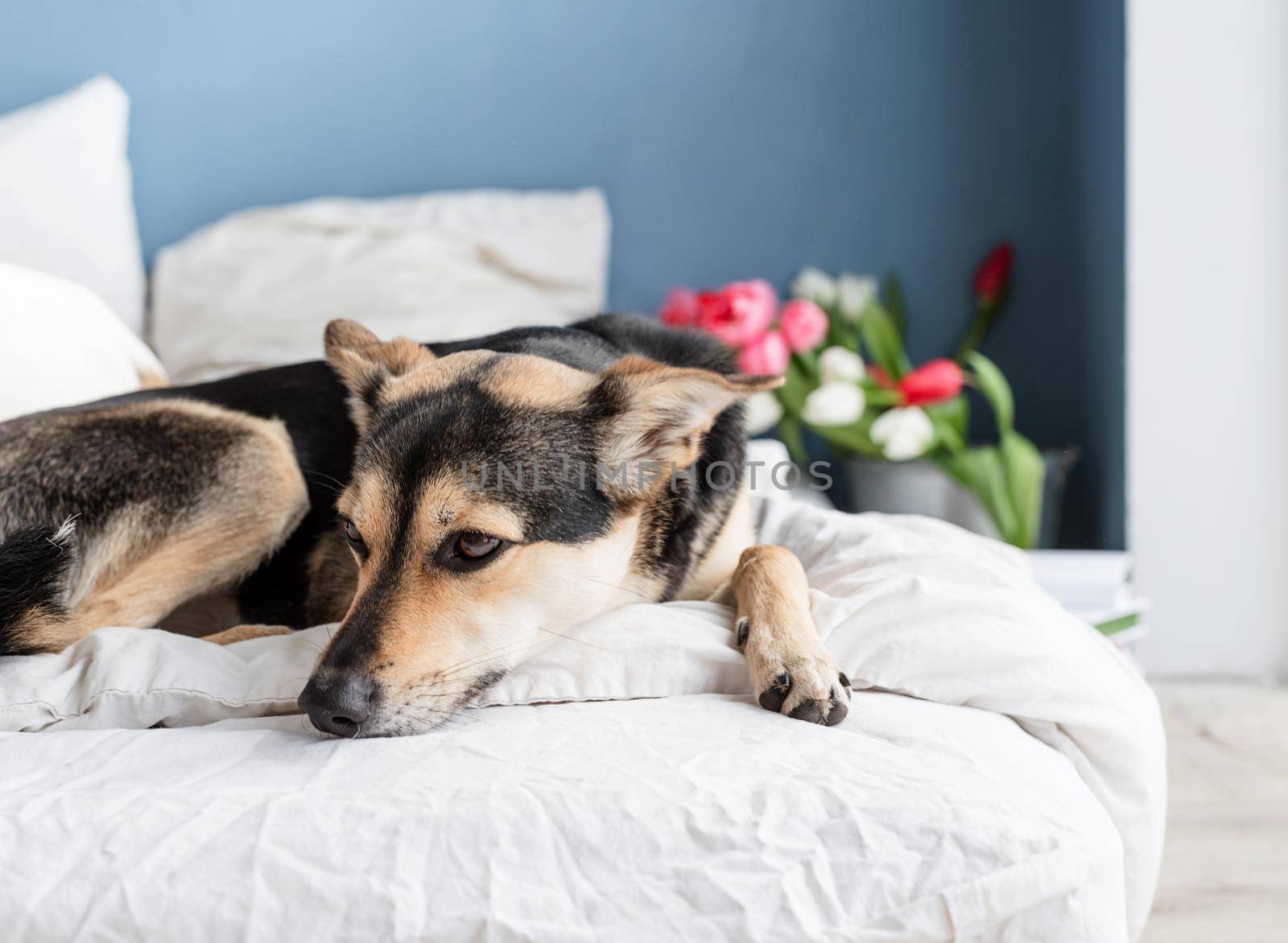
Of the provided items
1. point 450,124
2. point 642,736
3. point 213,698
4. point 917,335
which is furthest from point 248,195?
point 642,736

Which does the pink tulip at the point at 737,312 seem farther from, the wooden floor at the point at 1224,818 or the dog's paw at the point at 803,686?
the dog's paw at the point at 803,686

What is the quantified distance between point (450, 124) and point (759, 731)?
2926mm

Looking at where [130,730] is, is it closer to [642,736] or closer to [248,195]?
[642,736]

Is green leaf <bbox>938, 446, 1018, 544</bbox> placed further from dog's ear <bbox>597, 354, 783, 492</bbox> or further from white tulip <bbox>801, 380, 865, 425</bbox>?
dog's ear <bbox>597, 354, 783, 492</bbox>

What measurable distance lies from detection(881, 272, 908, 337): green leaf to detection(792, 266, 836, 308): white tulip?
20cm

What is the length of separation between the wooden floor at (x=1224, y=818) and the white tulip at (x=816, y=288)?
1.64 metres

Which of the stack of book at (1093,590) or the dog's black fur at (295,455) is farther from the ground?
the dog's black fur at (295,455)

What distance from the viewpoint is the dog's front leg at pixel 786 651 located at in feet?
4.04

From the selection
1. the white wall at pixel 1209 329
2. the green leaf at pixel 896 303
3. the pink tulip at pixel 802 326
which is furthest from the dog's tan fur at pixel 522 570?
the green leaf at pixel 896 303

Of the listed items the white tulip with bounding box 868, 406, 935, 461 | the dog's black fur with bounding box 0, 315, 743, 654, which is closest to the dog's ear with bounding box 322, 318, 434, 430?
the dog's black fur with bounding box 0, 315, 743, 654

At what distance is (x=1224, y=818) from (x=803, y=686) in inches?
56.3

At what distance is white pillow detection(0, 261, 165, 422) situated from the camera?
2.06m

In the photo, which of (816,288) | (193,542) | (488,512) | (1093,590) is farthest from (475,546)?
(816,288)

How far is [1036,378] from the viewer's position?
3.73m
